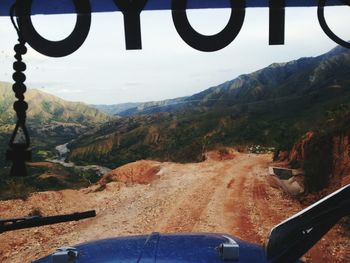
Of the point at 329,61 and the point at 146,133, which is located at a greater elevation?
the point at 329,61

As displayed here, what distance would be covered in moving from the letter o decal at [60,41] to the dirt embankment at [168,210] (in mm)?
9369

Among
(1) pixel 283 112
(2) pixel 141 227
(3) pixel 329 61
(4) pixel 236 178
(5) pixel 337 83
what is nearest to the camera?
(2) pixel 141 227

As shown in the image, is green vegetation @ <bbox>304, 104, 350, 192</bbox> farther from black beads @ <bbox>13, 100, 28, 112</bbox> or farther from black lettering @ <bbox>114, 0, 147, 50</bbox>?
black beads @ <bbox>13, 100, 28, 112</bbox>

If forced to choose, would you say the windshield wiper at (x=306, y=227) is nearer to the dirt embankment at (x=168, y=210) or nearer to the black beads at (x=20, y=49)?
the black beads at (x=20, y=49)

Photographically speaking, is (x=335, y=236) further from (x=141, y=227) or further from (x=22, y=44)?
(x=22, y=44)

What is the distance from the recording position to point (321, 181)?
53.0ft

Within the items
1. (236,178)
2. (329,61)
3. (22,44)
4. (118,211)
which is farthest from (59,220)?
(329,61)

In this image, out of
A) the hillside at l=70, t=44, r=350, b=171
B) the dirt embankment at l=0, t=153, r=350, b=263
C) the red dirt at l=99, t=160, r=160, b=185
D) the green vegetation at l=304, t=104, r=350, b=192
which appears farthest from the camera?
the hillside at l=70, t=44, r=350, b=171

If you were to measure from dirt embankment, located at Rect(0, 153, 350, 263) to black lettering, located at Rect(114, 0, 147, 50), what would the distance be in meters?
9.14

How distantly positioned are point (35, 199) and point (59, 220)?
1534 cm

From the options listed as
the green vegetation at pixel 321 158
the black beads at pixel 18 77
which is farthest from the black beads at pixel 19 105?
the green vegetation at pixel 321 158

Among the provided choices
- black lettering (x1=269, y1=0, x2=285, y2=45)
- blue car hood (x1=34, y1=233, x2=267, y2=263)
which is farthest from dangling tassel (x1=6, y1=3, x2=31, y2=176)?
black lettering (x1=269, y1=0, x2=285, y2=45)

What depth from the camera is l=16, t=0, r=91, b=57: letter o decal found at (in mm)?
1957

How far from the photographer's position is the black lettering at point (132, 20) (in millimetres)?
2047
